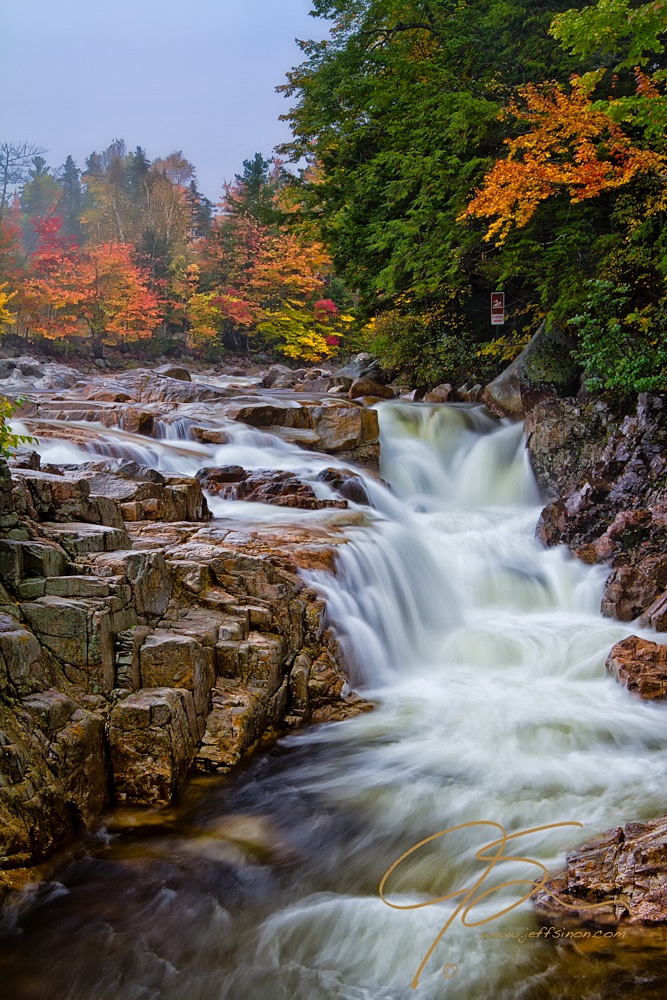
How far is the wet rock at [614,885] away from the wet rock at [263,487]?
7.05 meters

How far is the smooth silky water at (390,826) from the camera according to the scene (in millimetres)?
3541

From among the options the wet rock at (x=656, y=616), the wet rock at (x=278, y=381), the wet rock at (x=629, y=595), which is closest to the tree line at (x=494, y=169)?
the wet rock at (x=629, y=595)

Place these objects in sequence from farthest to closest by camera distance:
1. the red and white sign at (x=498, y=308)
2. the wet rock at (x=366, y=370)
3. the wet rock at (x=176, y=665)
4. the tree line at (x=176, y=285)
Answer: the tree line at (x=176, y=285)
the wet rock at (x=366, y=370)
the red and white sign at (x=498, y=308)
the wet rock at (x=176, y=665)

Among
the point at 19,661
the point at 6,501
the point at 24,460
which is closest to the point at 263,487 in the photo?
the point at 24,460

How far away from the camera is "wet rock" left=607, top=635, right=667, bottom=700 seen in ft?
21.8

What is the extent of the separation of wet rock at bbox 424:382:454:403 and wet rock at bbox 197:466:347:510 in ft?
24.5

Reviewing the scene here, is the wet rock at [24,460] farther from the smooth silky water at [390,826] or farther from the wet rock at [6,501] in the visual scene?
the smooth silky water at [390,826]

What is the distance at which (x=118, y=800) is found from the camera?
4.95 m

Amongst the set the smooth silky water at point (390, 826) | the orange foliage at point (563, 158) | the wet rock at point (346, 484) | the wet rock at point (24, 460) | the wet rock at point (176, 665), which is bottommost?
the smooth silky water at point (390, 826)

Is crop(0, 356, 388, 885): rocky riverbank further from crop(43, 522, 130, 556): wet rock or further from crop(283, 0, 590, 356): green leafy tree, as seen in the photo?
crop(283, 0, 590, 356): green leafy tree

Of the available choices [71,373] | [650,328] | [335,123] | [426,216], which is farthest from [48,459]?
[71,373]

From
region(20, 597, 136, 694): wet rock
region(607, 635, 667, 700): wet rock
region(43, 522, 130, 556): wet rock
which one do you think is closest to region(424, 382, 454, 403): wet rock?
region(607, 635, 667, 700): wet rock

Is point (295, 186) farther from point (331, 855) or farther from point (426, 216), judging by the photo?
point (331, 855)

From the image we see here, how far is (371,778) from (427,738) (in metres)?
0.83
